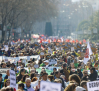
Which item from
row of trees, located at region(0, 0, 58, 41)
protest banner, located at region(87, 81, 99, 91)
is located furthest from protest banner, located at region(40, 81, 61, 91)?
row of trees, located at region(0, 0, 58, 41)

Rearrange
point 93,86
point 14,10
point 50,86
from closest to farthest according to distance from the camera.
Result: point 50,86 < point 93,86 < point 14,10

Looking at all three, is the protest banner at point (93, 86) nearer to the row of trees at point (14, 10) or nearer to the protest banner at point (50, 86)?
the protest banner at point (50, 86)

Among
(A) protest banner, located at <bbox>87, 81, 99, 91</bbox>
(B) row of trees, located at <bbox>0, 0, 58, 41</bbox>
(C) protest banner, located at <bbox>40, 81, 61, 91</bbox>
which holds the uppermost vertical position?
(B) row of trees, located at <bbox>0, 0, 58, 41</bbox>

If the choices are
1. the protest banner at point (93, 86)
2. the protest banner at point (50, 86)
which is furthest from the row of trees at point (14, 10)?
the protest banner at point (50, 86)

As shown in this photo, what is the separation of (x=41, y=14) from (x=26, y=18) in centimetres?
885

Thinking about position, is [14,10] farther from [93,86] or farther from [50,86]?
[50,86]

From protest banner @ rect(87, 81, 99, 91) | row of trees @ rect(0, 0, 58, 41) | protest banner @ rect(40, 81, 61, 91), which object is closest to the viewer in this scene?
protest banner @ rect(40, 81, 61, 91)

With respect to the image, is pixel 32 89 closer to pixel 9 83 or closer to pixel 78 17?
pixel 9 83

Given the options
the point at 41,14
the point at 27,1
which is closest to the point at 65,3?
the point at 41,14

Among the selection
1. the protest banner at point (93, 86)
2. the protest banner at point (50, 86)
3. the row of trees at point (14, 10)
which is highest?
the row of trees at point (14, 10)

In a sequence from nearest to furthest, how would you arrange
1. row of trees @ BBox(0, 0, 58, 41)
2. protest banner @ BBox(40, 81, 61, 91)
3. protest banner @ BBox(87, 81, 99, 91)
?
protest banner @ BBox(40, 81, 61, 91) < protest banner @ BBox(87, 81, 99, 91) < row of trees @ BBox(0, 0, 58, 41)

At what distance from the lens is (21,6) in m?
44.5

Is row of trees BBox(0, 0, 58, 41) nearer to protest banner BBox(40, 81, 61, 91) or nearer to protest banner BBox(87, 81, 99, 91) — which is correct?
protest banner BBox(87, 81, 99, 91)

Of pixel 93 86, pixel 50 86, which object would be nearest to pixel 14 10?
pixel 93 86
